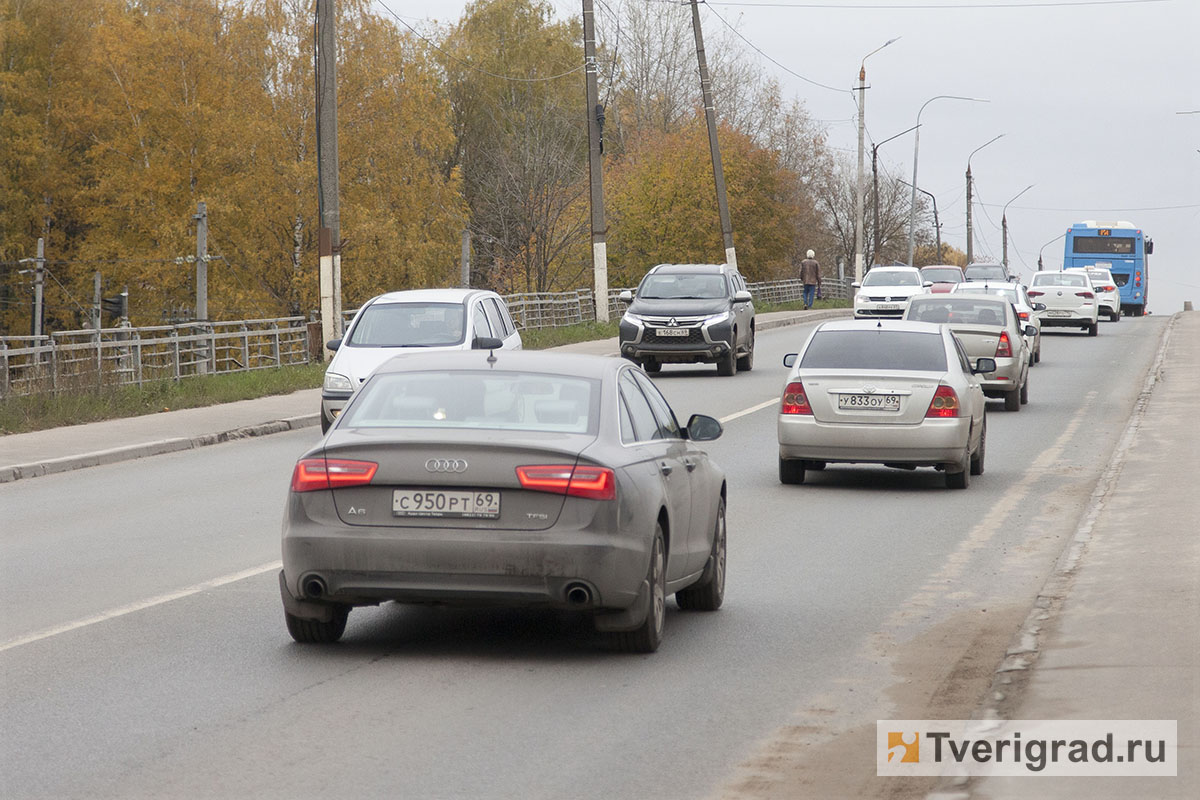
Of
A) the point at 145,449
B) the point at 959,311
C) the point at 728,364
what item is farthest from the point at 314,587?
the point at 728,364

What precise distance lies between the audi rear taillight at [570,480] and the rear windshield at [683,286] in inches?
938

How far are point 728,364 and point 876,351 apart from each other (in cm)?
1484

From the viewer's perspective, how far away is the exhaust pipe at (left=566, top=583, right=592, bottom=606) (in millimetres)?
7508

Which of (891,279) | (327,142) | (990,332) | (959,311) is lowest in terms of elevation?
(990,332)

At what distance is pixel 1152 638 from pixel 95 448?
13.5m

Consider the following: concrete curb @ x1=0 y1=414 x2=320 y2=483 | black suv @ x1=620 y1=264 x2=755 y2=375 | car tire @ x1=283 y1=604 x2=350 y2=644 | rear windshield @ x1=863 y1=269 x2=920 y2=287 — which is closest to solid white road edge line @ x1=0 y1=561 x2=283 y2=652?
car tire @ x1=283 y1=604 x2=350 y2=644

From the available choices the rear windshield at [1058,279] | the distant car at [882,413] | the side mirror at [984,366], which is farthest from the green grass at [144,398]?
the rear windshield at [1058,279]

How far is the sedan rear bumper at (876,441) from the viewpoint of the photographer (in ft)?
49.9

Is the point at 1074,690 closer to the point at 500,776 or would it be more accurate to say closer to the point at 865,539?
the point at 500,776

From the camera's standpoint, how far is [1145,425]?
20.2 meters

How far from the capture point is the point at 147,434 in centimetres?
2045

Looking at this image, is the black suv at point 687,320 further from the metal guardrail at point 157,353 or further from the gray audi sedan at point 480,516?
the gray audi sedan at point 480,516

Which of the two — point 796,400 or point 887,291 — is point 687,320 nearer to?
point 796,400

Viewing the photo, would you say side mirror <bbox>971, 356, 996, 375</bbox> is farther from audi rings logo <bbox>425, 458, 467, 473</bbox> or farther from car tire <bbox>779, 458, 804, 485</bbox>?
audi rings logo <bbox>425, 458, 467, 473</bbox>
